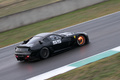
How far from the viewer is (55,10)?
23.2m

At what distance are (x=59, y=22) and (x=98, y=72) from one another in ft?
45.2

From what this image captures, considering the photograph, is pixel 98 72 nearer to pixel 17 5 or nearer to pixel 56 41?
pixel 56 41

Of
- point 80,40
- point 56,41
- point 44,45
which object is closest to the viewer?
point 44,45

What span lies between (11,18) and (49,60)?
1101 cm

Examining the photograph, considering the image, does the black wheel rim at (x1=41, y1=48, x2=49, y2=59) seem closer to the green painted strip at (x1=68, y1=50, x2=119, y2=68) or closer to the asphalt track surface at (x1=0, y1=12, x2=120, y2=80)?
the asphalt track surface at (x1=0, y1=12, x2=120, y2=80)

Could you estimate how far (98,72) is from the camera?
8.25 metres

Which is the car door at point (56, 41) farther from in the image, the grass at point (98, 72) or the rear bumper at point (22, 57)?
the grass at point (98, 72)

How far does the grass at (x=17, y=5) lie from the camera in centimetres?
2793

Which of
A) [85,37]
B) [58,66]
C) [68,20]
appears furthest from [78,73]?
[68,20]

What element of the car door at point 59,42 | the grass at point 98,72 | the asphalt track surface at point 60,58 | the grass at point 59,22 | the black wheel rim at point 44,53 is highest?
the grass at point 59,22

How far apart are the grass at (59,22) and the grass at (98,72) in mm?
10079

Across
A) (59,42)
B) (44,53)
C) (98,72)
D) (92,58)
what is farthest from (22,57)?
(98,72)

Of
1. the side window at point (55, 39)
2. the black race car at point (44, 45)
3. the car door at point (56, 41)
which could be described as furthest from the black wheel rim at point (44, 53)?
the side window at point (55, 39)

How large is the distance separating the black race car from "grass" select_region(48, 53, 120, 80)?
9.65ft
